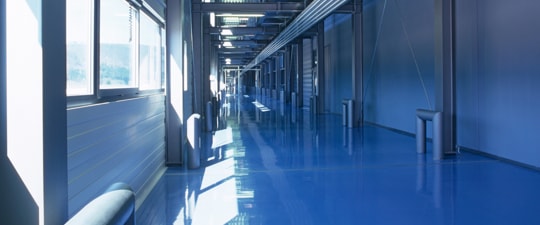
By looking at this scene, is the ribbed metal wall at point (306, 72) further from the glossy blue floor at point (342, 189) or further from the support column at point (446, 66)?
the support column at point (446, 66)

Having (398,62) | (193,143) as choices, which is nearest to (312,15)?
(398,62)

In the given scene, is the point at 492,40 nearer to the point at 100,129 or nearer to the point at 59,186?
the point at 100,129

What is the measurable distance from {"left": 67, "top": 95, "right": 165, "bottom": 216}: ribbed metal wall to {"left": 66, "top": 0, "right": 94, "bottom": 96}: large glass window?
16 cm

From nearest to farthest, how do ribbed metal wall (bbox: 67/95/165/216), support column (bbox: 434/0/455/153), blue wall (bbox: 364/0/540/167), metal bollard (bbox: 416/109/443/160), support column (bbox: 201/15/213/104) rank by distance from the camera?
ribbed metal wall (bbox: 67/95/165/216) → blue wall (bbox: 364/0/540/167) → metal bollard (bbox: 416/109/443/160) → support column (bbox: 434/0/455/153) → support column (bbox: 201/15/213/104)

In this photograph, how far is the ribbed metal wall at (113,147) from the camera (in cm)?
248

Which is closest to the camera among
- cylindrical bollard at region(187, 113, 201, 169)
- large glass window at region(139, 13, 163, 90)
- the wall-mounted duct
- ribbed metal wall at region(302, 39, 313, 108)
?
large glass window at region(139, 13, 163, 90)

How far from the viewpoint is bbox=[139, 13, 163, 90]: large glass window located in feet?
16.8

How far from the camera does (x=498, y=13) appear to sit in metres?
5.68

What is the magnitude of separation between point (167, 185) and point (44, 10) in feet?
9.87

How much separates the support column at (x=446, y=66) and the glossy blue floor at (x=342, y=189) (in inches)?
16.0

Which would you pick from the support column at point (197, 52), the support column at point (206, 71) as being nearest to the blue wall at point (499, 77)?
the support column at point (197, 52)

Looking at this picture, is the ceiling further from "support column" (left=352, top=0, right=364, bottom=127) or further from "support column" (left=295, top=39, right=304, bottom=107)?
"support column" (left=295, top=39, right=304, bottom=107)

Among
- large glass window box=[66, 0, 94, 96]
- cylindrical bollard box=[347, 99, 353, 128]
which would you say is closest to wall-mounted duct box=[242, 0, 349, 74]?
cylindrical bollard box=[347, 99, 353, 128]

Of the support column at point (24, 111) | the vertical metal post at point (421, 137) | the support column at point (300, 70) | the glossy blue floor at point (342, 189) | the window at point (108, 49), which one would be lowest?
the glossy blue floor at point (342, 189)
